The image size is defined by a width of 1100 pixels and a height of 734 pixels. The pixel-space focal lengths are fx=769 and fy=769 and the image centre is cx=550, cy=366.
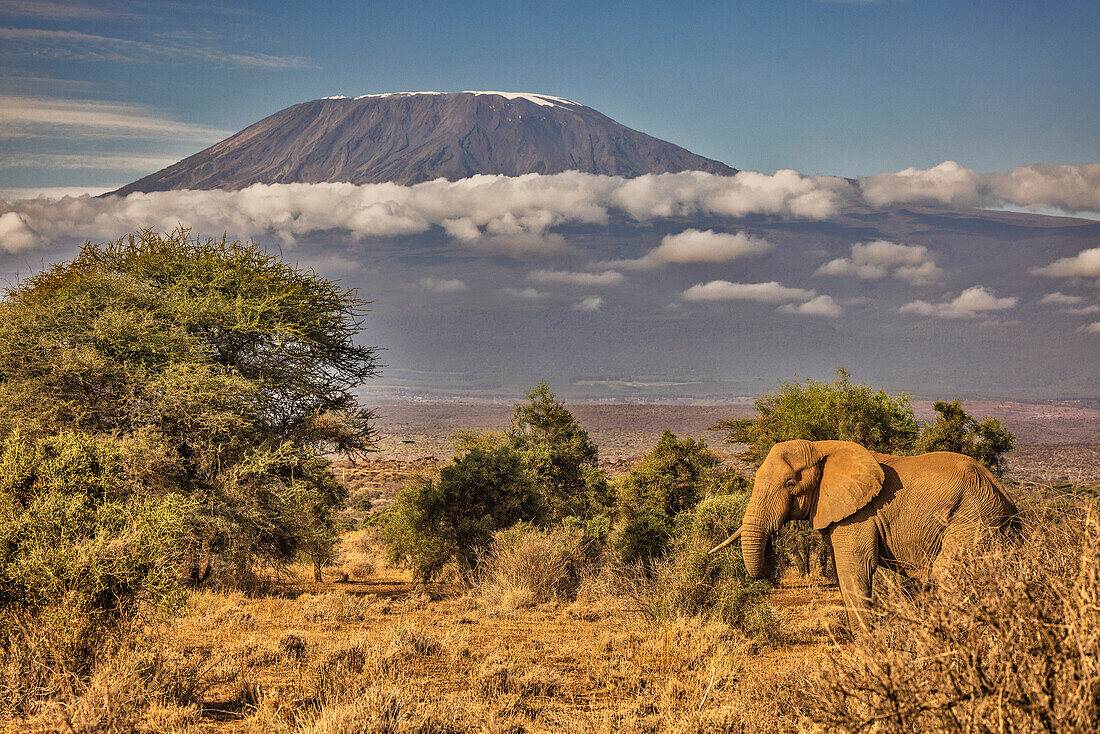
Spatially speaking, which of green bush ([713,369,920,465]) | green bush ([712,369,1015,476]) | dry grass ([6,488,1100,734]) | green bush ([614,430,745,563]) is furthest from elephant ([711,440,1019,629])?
green bush ([614,430,745,563])

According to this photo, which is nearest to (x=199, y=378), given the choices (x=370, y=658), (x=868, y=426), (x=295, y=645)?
(x=295, y=645)

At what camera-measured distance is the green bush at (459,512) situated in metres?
19.7

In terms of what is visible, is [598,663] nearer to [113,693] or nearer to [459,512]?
[113,693]

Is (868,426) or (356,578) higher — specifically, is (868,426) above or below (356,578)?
above

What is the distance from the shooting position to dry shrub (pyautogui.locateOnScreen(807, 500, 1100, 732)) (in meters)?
3.76

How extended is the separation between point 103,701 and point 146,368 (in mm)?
11141

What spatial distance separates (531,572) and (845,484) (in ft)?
22.7

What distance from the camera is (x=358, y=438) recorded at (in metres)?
20.0

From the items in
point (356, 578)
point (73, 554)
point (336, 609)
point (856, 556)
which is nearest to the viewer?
point (73, 554)

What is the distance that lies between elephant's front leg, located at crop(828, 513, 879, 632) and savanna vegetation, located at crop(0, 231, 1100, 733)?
70 centimetres

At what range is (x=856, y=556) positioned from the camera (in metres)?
10.3

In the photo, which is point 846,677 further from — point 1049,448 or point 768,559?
point 1049,448

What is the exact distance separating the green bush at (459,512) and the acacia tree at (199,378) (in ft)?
7.49

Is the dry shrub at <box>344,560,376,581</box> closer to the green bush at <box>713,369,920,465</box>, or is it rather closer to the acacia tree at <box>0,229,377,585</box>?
the acacia tree at <box>0,229,377,585</box>
